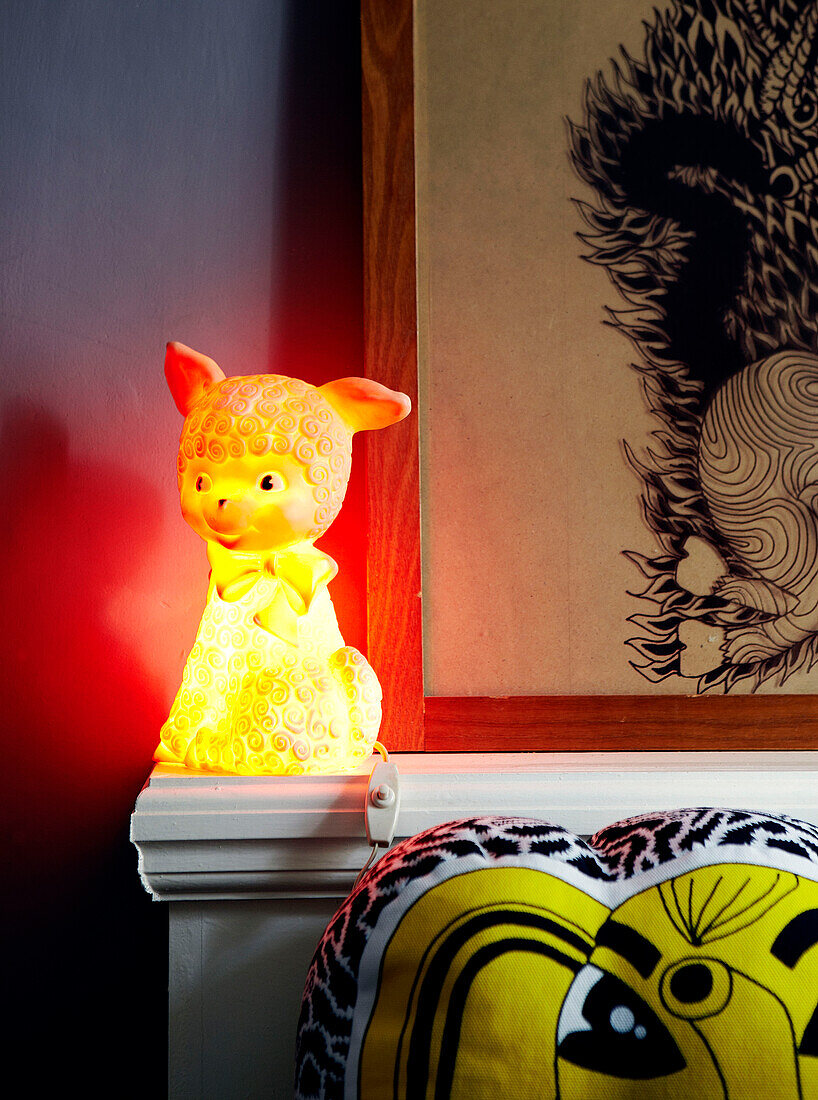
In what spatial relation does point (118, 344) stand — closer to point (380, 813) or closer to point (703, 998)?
point (380, 813)

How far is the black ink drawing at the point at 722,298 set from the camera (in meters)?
0.89

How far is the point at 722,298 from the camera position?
0.90 m

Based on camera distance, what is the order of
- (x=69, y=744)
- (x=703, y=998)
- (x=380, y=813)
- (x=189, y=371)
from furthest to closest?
(x=69, y=744)
(x=189, y=371)
(x=380, y=813)
(x=703, y=998)

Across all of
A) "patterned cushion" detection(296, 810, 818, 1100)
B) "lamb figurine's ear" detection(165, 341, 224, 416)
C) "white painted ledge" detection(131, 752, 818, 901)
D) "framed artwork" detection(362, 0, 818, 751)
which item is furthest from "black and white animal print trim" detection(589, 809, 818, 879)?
"lamb figurine's ear" detection(165, 341, 224, 416)

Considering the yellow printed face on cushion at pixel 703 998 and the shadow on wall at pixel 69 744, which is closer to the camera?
the yellow printed face on cushion at pixel 703 998

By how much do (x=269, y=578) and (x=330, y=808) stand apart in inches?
8.1

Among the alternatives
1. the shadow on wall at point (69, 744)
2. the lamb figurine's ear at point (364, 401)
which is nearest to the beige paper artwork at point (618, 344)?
the lamb figurine's ear at point (364, 401)

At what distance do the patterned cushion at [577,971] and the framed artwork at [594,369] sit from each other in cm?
36

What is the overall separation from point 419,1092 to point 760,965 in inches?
7.8

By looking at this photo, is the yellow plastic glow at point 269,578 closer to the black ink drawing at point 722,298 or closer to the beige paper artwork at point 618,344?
the beige paper artwork at point 618,344

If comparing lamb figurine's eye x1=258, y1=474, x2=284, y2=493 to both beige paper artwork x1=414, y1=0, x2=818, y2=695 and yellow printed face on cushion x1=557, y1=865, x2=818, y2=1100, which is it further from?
yellow printed face on cushion x1=557, y1=865, x2=818, y2=1100

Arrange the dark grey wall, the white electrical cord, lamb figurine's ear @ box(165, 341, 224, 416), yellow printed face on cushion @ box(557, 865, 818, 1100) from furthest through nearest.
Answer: the dark grey wall
lamb figurine's ear @ box(165, 341, 224, 416)
the white electrical cord
yellow printed face on cushion @ box(557, 865, 818, 1100)

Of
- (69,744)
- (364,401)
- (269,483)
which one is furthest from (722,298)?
(69,744)

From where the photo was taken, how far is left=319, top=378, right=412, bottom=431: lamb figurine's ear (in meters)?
0.75
